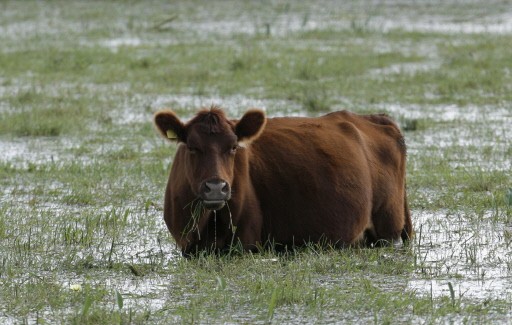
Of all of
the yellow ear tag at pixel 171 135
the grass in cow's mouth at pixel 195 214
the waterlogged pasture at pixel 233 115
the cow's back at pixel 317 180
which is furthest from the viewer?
the cow's back at pixel 317 180

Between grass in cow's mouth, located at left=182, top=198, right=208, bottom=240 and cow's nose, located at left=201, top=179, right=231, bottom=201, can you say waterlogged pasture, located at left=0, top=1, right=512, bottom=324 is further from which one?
cow's nose, located at left=201, top=179, right=231, bottom=201

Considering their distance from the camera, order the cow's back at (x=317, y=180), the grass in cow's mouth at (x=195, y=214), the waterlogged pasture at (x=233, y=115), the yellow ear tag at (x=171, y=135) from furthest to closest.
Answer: the cow's back at (x=317, y=180), the yellow ear tag at (x=171, y=135), the grass in cow's mouth at (x=195, y=214), the waterlogged pasture at (x=233, y=115)

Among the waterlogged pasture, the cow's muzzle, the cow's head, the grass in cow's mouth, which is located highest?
the cow's head

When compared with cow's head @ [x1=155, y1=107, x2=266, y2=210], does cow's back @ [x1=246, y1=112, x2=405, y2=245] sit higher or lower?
lower

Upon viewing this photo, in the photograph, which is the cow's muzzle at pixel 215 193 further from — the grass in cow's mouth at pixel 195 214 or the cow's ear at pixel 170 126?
the cow's ear at pixel 170 126

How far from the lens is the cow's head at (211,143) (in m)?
6.85

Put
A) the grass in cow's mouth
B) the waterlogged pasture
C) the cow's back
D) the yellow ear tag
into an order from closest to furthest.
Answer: the waterlogged pasture < the grass in cow's mouth < the yellow ear tag < the cow's back

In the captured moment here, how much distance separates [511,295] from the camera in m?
6.41

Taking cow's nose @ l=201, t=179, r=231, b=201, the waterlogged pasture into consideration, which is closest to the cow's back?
the waterlogged pasture

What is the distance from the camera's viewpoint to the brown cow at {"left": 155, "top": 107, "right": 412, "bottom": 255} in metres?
7.11

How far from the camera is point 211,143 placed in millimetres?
7055

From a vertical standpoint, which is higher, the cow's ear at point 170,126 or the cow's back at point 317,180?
the cow's ear at point 170,126

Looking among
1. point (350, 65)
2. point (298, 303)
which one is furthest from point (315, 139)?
point (350, 65)

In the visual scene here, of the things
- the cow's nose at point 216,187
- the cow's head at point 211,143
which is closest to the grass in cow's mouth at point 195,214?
the cow's head at point 211,143
